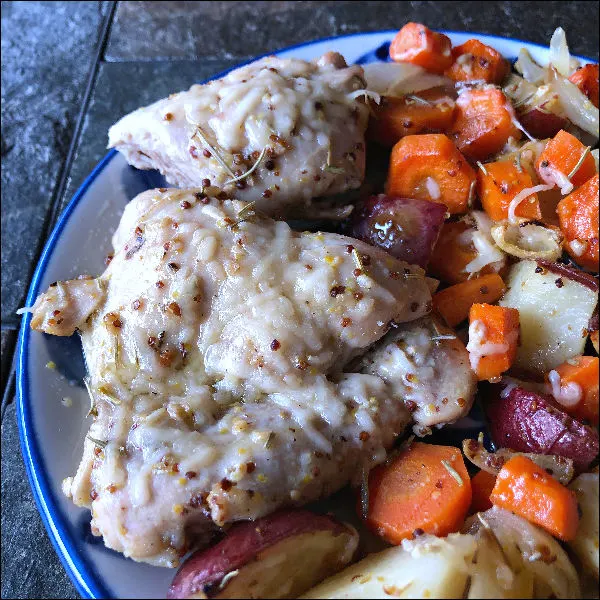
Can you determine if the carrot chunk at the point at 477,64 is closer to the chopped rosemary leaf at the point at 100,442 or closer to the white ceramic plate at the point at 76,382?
the white ceramic plate at the point at 76,382

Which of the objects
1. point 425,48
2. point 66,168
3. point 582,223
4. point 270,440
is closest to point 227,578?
point 270,440

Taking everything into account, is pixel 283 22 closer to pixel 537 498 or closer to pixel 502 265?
pixel 502 265

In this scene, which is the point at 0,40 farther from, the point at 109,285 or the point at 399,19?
the point at 109,285

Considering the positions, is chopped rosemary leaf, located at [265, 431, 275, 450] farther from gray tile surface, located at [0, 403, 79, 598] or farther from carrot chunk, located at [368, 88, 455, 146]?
carrot chunk, located at [368, 88, 455, 146]

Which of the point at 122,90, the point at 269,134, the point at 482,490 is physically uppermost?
the point at 269,134

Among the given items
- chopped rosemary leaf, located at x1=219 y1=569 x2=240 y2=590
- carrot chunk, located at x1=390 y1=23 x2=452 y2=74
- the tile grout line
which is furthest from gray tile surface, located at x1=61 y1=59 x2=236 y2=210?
chopped rosemary leaf, located at x1=219 y1=569 x2=240 y2=590

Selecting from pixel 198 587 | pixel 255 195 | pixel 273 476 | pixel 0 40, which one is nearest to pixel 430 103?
pixel 255 195
